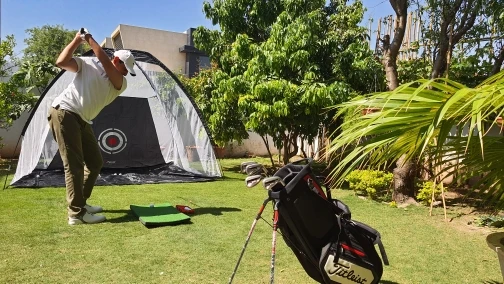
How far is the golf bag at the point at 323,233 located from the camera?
207cm

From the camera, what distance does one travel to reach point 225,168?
9898 millimetres

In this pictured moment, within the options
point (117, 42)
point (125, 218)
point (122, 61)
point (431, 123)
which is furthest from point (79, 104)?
point (117, 42)

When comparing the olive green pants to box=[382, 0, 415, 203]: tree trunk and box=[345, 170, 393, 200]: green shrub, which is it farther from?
box=[382, 0, 415, 203]: tree trunk

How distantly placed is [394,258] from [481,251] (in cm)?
100

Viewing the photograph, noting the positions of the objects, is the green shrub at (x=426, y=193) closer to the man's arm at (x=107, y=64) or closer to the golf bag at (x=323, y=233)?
the golf bag at (x=323, y=233)

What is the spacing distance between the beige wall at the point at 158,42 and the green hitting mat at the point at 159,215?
47.5 feet

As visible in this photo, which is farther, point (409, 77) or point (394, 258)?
point (409, 77)

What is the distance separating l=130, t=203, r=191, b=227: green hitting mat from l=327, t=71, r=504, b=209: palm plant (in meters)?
2.57

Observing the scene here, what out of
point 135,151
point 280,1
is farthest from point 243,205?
point 280,1

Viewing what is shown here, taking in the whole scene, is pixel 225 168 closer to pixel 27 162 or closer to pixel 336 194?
pixel 336 194

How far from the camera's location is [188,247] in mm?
3484

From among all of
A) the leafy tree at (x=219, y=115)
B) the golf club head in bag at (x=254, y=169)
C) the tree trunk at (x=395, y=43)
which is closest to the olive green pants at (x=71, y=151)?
the golf club head in bag at (x=254, y=169)

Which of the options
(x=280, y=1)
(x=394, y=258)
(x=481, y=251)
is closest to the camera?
(x=394, y=258)

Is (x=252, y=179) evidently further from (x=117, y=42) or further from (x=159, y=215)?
(x=117, y=42)
